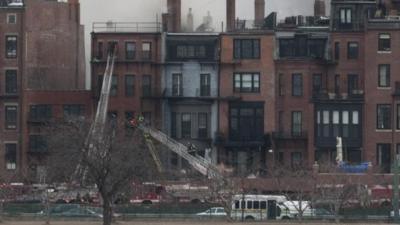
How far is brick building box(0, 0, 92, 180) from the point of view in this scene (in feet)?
509

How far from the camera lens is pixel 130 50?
15388cm

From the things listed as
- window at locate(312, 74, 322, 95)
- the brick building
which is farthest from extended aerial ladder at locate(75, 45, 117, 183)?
window at locate(312, 74, 322, 95)

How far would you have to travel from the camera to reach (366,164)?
14412 cm

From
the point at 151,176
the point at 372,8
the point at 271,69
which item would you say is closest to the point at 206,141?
the point at 271,69

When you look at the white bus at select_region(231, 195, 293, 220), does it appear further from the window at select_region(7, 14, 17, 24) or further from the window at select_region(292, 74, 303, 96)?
the window at select_region(7, 14, 17, 24)

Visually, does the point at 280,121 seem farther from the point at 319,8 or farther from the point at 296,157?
the point at 319,8

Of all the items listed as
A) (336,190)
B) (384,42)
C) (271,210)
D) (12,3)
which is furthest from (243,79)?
(336,190)

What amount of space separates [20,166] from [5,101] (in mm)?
6724

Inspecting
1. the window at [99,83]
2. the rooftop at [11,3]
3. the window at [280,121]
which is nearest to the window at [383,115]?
the window at [280,121]

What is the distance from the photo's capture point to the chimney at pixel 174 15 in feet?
515

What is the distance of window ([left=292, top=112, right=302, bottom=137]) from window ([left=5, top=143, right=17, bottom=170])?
23.9 m

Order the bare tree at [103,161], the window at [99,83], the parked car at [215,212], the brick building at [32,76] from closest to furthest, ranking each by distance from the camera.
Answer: the bare tree at [103,161] → the parked car at [215,212] → the window at [99,83] → the brick building at [32,76]

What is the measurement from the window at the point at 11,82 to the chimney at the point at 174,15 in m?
14.0

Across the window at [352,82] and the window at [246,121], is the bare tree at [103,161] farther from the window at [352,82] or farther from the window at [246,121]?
the window at [352,82]
